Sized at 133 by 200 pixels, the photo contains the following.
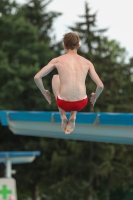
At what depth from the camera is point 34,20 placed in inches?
1591

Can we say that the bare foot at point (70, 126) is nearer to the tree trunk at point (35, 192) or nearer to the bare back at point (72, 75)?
the bare back at point (72, 75)

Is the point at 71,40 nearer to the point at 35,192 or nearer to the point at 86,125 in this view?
the point at 86,125

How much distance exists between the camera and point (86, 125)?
44.7 feet

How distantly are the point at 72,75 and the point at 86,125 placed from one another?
28.0ft

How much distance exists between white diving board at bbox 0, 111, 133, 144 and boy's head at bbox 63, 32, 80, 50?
6.98 m

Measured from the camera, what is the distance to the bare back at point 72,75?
5.15 m

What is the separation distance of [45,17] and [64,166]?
A: 1180 cm

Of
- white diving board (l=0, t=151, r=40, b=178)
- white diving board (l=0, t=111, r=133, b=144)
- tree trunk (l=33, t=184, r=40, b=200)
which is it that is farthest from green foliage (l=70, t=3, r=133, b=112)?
white diving board (l=0, t=111, r=133, b=144)

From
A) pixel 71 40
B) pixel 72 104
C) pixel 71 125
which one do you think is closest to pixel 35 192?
pixel 71 125

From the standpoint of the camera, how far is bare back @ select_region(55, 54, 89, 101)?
5.15 meters

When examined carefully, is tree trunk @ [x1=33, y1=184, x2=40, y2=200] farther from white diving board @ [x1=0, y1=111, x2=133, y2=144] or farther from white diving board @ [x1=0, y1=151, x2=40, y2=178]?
white diving board @ [x1=0, y1=111, x2=133, y2=144]

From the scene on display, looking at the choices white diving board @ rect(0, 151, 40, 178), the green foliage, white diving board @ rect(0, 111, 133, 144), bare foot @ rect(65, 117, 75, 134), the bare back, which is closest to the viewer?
the bare back

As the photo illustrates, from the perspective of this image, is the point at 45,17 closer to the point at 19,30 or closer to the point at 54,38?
the point at 54,38

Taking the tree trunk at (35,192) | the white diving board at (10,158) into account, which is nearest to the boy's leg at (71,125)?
the white diving board at (10,158)
